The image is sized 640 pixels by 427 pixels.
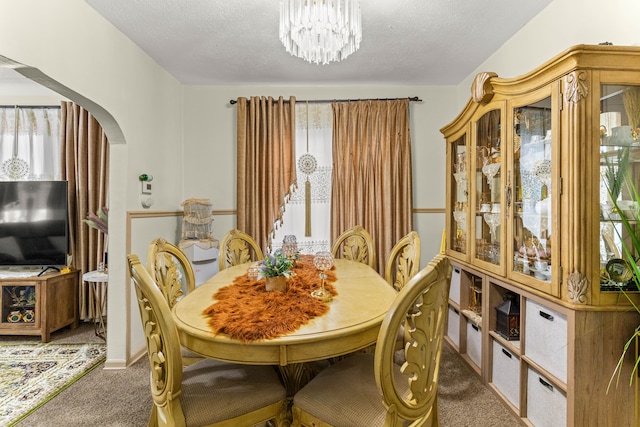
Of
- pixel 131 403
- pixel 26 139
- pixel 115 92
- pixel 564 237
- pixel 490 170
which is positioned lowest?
pixel 131 403

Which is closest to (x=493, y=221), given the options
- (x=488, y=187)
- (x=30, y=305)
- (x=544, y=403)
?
(x=488, y=187)

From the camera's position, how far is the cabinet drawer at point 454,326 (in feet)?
Result: 8.87

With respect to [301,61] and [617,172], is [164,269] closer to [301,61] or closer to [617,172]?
[301,61]

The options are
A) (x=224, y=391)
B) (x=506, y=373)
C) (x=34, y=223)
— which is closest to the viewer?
(x=224, y=391)

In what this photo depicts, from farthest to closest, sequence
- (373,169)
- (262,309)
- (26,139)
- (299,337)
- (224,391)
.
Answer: (373,169)
(26,139)
(262,309)
(224,391)
(299,337)

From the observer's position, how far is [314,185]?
3.60m

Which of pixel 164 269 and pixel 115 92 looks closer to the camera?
pixel 164 269

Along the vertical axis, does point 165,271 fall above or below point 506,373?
above

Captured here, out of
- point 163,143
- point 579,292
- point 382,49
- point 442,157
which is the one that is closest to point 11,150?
point 163,143

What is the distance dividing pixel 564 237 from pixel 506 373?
3.29 feet

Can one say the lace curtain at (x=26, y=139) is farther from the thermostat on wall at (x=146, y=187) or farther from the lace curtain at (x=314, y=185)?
the lace curtain at (x=314, y=185)

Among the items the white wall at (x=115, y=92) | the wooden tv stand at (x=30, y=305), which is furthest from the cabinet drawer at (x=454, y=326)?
the wooden tv stand at (x=30, y=305)

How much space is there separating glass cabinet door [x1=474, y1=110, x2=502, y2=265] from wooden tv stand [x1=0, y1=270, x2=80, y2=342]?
370cm

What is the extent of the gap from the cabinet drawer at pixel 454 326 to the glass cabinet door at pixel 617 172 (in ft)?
4.48
